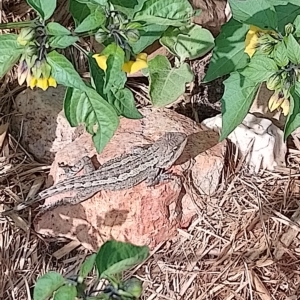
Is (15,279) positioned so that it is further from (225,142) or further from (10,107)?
(225,142)

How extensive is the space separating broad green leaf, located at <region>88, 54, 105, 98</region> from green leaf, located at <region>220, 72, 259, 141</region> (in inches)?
12.6

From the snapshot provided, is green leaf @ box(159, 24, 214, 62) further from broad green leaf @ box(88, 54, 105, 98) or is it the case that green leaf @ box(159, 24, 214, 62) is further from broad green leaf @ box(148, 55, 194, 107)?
broad green leaf @ box(88, 54, 105, 98)

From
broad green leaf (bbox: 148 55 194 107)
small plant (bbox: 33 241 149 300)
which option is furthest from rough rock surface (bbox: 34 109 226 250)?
small plant (bbox: 33 241 149 300)

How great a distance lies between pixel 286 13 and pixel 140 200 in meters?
0.76

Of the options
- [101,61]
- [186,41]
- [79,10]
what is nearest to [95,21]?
[101,61]

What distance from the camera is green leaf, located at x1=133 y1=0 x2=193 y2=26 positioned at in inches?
58.4

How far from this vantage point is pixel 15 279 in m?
2.19

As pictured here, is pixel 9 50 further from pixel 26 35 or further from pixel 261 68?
pixel 261 68

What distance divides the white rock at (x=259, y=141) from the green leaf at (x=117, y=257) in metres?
1.21

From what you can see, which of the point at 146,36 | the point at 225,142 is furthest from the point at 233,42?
the point at 225,142

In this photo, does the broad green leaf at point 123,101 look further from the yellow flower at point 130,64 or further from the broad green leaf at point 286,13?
the broad green leaf at point 286,13

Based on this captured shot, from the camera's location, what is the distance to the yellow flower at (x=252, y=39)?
1.70 meters

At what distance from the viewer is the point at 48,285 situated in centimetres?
121

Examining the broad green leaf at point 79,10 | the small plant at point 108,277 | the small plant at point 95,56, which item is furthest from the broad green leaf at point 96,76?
the small plant at point 108,277
